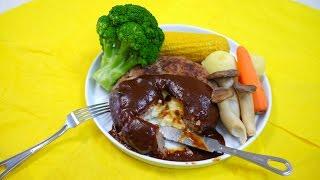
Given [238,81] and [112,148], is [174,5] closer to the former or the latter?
[238,81]

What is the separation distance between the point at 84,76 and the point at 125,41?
33 centimetres

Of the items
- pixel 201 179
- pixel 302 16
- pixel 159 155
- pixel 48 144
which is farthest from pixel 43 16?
pixel 302 16

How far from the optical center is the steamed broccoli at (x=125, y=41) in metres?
1.34

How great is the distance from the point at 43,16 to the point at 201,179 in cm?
111

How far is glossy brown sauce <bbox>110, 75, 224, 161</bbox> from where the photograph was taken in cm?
121

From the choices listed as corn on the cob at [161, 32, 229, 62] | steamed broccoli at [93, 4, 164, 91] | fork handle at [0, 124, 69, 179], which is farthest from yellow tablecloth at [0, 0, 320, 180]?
corn on the cob at [161, 32, 229, 62]

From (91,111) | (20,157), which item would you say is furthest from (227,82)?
(20,157)

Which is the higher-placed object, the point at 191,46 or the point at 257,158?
the point at 191,46

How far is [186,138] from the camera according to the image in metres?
1.24

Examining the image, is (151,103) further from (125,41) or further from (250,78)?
(250,78)

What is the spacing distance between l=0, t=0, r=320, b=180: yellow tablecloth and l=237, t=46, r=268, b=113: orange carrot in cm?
12

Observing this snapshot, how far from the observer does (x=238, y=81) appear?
1438mm

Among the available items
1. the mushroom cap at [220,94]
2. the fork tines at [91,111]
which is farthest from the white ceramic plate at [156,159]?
the mushroom cap at [220,94]

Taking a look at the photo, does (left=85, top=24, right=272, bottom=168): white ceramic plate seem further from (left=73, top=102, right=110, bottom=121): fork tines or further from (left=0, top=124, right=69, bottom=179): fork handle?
(left=0, top=124, right=69, bottom=179): fork handle
